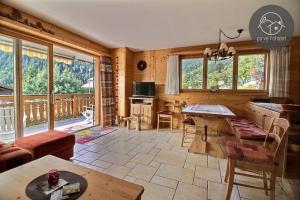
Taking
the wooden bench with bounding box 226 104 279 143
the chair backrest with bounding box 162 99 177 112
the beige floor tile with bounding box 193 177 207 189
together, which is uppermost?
the chair backrest with bounding box 162 99 177 112

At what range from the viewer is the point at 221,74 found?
14.1 feet

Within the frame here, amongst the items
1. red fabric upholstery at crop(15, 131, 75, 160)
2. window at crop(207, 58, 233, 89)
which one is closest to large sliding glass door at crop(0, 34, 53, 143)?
red fabric upholstery at crop(15, 131, 75, 160)

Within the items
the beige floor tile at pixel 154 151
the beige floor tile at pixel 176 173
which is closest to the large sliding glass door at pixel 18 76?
the beige floor tile at pixel 154 151

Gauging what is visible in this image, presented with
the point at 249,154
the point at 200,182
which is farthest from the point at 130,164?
the point at 249,154

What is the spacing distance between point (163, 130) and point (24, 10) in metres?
3.86

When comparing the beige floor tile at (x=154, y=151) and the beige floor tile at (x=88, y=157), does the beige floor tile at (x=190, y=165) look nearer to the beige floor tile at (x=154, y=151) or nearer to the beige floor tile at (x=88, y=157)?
the beige floor tile at (x=154, y=151)

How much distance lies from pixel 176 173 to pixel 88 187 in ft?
4.56

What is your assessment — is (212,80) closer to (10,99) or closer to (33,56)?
(33,56)

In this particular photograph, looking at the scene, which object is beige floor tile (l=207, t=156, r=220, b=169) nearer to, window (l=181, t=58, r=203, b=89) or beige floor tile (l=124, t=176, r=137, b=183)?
beige floor tile (l=124, t=176, r=137, b=183)

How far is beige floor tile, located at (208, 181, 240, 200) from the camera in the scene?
5.68 ft

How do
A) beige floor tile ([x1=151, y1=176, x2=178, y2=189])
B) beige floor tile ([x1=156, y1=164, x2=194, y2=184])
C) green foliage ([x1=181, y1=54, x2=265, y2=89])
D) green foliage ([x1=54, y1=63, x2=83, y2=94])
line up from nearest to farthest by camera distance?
beige floor tile ([x1=151, y1=176, x2=178, y2=189]) → beige floor tile ([x1=156, y1=164, x2=194, y2=184]) → green foliage ([x1=181, y1=54, x2=265, y2=89]) → green foliage ([x1=54, y1=63, x2=83, y2=94])

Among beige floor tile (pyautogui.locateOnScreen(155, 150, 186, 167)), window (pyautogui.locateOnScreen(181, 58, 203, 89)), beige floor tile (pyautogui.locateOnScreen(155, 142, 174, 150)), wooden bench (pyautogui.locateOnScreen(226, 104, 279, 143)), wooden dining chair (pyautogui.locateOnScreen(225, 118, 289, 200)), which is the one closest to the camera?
wooden dining chair (pyautogui.locateOnScreen(225, 118, 289, 200))

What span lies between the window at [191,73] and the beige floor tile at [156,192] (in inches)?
128

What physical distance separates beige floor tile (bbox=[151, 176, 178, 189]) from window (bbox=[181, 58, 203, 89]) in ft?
10.1
